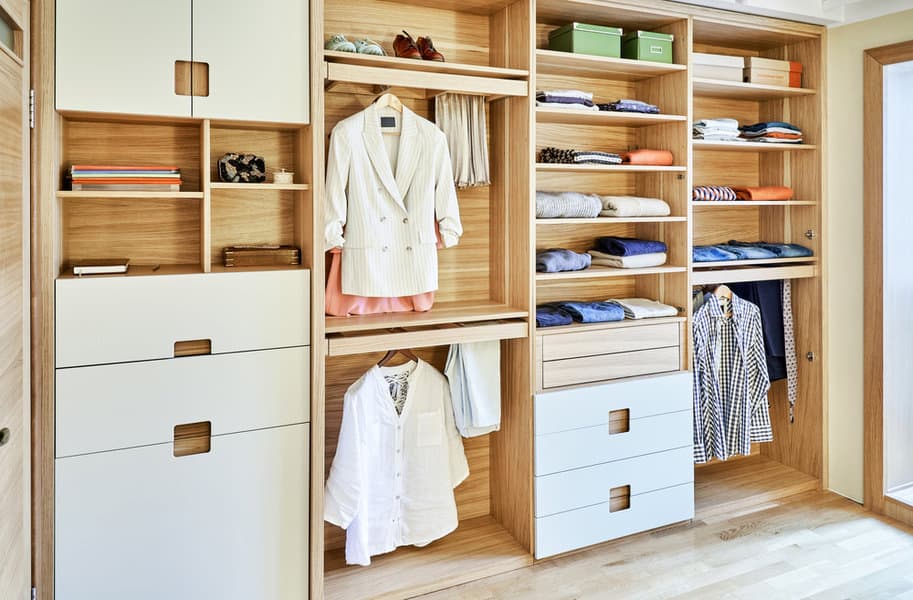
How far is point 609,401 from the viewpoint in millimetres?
2848

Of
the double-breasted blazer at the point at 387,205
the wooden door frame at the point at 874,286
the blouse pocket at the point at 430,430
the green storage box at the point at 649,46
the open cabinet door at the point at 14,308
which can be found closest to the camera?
the open cabinet door at the point at 14,308

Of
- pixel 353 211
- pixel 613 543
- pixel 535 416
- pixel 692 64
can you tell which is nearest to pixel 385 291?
pixel 353 211

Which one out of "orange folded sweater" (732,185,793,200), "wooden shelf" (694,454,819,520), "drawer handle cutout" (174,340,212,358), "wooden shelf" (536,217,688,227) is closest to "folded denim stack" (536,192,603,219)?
"wooden shelf" (536,217,688,227)

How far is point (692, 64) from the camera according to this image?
3.05m

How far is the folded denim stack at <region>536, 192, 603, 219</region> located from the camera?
278 centimetres

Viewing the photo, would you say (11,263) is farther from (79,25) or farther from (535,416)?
(535,416)

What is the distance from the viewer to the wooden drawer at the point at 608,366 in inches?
109

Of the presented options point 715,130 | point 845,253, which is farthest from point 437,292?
point 845,253

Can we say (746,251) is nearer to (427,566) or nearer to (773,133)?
Answer: (773,133)

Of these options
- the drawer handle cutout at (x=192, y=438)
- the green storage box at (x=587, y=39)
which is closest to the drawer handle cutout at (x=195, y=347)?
the drawer handle cutout at (x=192, y=438)

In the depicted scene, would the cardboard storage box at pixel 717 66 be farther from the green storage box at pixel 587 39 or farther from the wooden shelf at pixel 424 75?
the wooden shelf at pixel 424 75

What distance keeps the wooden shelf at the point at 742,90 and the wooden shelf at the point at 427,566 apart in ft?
7.30

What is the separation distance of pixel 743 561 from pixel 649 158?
5.69 feet

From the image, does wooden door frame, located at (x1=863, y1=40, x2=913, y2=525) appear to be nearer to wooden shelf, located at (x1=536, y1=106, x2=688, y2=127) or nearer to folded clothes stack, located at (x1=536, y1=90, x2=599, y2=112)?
wooden shelf, located at (x1=536, y1=106, x2=688, y2=127)
